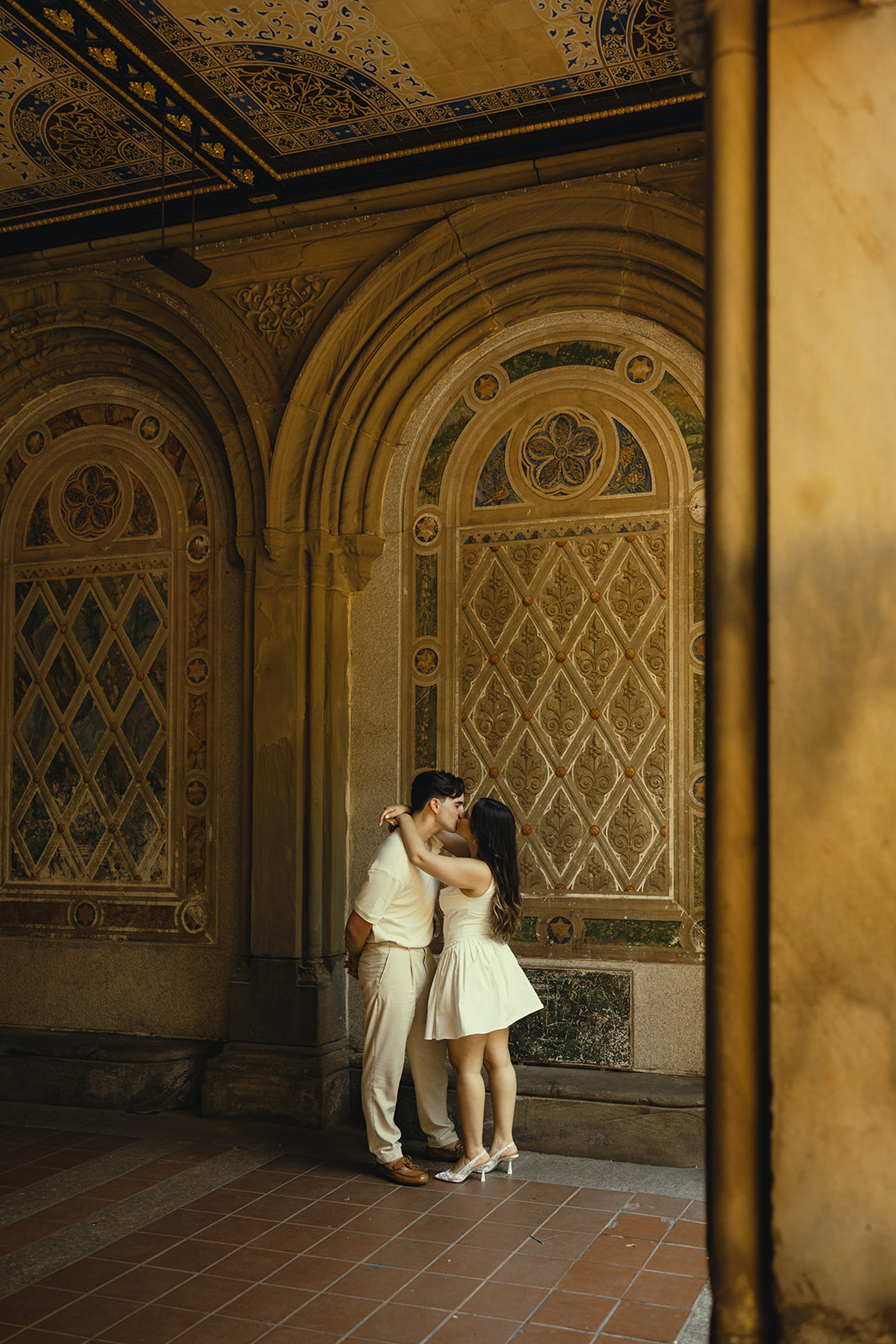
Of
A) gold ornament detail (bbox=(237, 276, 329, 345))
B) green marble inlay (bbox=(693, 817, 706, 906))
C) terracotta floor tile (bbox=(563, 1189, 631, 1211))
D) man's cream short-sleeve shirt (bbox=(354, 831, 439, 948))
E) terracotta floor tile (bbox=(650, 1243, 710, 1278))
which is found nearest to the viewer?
terracotta floor tile (bbox=(650, 1243, 710, 1278))

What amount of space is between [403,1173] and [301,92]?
4.53m

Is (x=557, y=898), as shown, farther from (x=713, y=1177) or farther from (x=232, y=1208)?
(x=713, y=1177)

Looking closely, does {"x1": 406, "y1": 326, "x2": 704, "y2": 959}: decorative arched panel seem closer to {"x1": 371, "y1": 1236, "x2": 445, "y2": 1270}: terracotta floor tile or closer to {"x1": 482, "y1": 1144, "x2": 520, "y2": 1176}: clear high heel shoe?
{"x1": 482, "y1": 1144, "x2": 520, "y2": 1176}: clear high heel shoe

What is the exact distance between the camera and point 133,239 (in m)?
6.14

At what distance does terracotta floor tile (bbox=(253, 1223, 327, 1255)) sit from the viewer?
384 centimetres

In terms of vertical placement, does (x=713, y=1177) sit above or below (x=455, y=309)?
below

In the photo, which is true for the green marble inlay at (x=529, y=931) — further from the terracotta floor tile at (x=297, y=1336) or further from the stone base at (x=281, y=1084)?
the terracotta floor tile at (x=297, y=1336)

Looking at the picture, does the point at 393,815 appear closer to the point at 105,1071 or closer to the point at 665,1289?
the point at 665,1289

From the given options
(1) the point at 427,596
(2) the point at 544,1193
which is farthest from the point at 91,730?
(2) the point at 544,1193

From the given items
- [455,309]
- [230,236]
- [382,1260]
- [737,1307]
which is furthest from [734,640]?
[230,236]

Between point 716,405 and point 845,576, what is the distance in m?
0.28

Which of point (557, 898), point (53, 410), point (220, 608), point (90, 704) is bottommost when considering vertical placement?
point (557, 898)

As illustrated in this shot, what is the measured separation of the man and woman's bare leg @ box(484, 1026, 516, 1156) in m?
0.32

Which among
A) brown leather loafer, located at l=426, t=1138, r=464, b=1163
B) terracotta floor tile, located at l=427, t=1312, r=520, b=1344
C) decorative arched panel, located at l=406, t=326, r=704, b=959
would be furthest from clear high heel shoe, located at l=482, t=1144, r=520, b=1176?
terracotta floor tile, located at l=427, t=1312, r=520, b=1344
